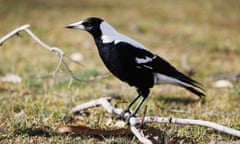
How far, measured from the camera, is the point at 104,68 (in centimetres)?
600

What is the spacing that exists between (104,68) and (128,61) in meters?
2.41

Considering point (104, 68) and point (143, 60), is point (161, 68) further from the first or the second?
point (104, 68)

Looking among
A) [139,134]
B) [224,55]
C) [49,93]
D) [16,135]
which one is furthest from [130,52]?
[224,55]

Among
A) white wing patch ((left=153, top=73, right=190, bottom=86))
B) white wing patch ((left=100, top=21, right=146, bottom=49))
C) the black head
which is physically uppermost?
the black head

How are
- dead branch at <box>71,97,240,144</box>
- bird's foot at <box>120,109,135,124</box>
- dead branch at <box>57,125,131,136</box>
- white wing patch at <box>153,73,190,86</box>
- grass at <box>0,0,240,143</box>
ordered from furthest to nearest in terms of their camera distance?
white wing patch at <box>153,73,190,86</box>, bird's foot at <box>120,109,135,124</box>, grass at <box>0,0,240,143</box>, dead branch at <box>57,125,131,136</box>, dead branch at <box>71,97,240,144</box>

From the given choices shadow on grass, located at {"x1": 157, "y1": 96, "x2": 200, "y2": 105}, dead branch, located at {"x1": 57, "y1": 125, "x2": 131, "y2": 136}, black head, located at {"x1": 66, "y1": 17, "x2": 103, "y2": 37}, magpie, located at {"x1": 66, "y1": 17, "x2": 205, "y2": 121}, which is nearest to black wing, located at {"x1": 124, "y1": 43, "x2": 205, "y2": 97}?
magpie, located at {"x1": 66, "y1": 17, "x2": 205, "y2": 121}

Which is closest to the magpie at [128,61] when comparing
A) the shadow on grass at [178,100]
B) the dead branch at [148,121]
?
the dead branch at [148,121]

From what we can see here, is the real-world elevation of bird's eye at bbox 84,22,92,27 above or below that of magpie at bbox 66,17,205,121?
above

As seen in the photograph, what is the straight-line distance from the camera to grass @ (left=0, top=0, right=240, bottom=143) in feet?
11.6

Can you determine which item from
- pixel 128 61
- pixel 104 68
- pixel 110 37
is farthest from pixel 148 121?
pixel 104 68

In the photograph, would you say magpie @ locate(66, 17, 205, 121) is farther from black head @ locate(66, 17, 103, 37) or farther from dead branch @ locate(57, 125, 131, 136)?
dead branch @ locate(57, 125, 131, 136)

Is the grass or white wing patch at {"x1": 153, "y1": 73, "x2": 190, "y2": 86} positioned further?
white wing patch at {"x1": 153, "y1": 73, "x2": 190, "y2": 86}

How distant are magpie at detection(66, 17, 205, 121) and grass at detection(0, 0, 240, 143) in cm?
37

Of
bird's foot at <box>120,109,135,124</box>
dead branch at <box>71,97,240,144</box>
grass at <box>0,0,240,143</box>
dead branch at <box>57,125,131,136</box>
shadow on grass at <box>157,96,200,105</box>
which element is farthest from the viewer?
shadow on grass at <box>157,96,200,105</box>
